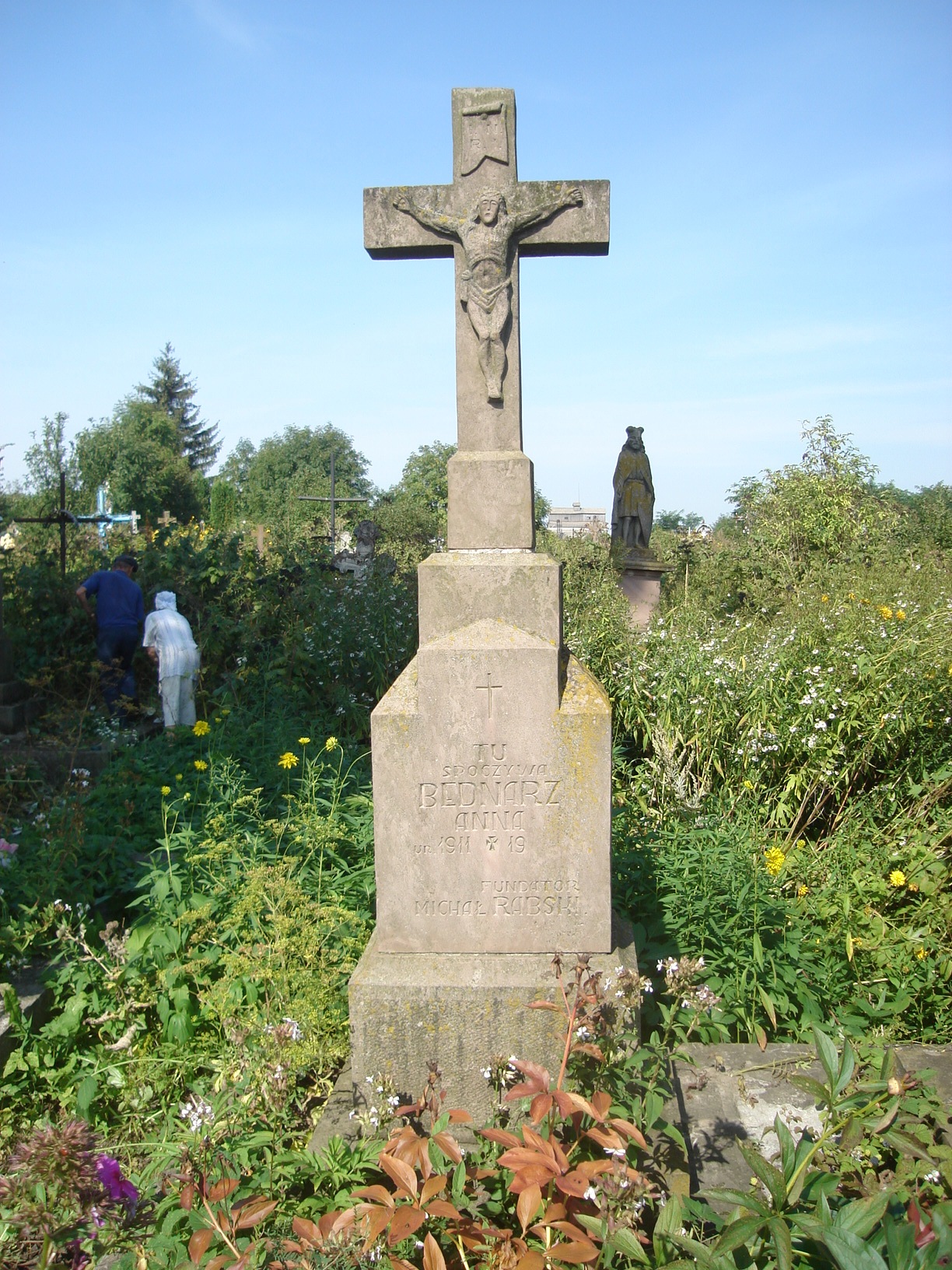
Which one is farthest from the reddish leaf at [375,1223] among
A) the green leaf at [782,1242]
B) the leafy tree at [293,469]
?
the leafy tree at [293,469]

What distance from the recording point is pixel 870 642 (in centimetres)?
498

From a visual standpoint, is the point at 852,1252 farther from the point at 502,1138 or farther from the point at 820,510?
the point at 820,510

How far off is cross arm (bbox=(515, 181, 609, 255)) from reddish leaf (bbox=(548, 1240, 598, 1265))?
2.93m

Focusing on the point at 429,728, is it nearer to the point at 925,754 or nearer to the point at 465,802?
the point at 465,802

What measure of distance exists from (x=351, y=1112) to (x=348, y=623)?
4643 millimetres

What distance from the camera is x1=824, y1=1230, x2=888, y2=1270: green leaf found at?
4.30ft

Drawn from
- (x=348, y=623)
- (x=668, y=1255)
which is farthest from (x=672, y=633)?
(x=668, y=1255)

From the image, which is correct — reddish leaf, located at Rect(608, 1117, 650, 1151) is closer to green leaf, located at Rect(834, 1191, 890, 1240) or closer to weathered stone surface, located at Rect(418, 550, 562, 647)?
green leaf, located at Rect(834, 1191, 890, 1240)

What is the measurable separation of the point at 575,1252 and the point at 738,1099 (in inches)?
47.9

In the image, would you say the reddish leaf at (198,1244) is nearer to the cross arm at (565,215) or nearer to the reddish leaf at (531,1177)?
the reddish leaf at (531,1177)

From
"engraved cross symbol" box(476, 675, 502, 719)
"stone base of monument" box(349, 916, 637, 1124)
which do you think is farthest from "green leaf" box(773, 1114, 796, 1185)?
"engraved cross symbol" box(476, 675, 502, 719)

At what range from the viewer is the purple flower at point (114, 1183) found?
1.63 meters

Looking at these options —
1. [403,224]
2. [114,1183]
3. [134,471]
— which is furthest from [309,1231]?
[134,471]

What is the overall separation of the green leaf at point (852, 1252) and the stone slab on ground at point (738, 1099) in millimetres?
839
